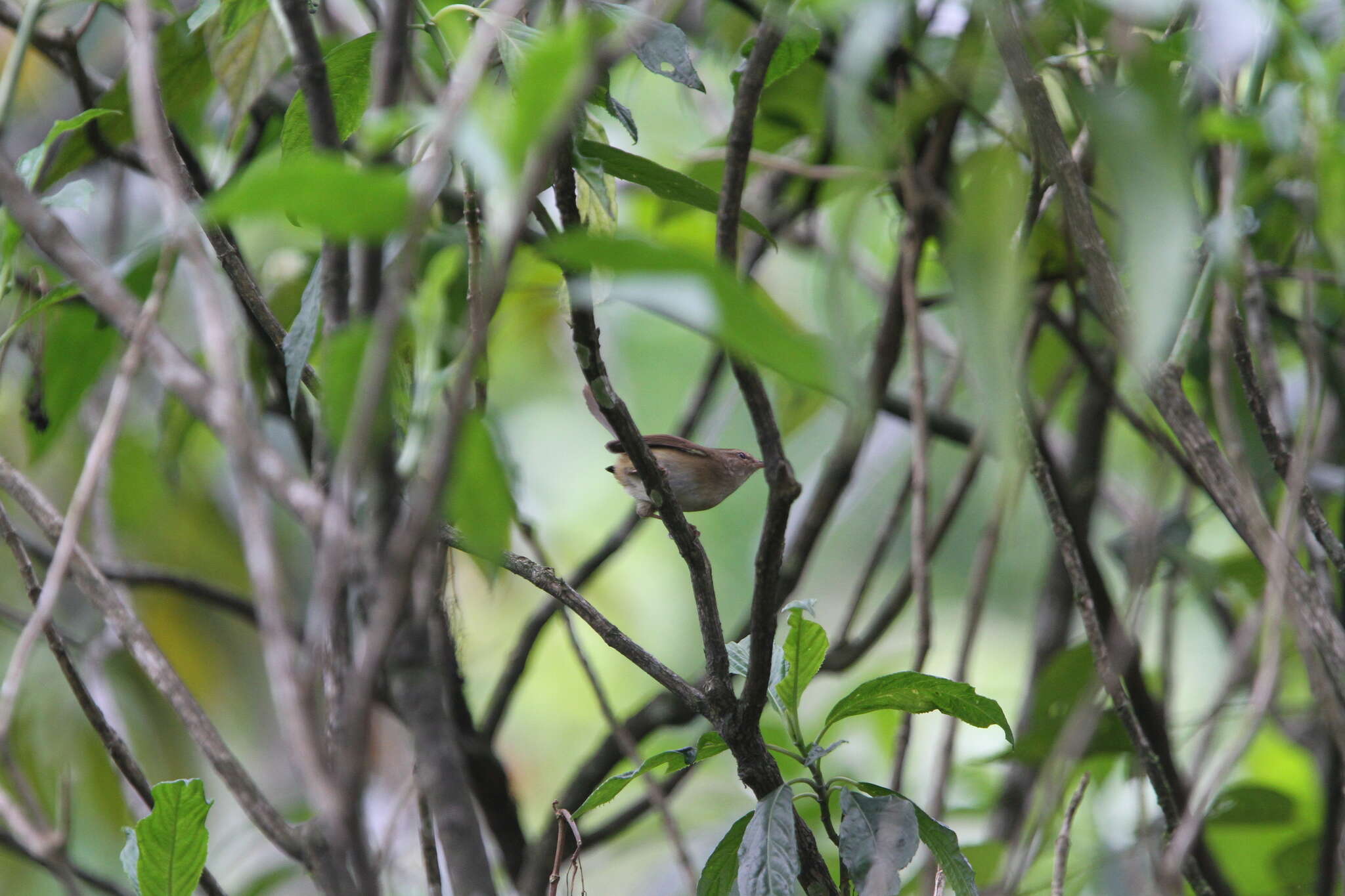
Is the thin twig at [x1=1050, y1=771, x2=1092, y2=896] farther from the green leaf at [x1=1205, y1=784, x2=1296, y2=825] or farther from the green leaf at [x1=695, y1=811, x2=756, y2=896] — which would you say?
the green leaf at [x1=1205, y1=784, x2=1296, y2=825]

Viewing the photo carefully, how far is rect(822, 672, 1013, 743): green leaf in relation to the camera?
1.14 metres

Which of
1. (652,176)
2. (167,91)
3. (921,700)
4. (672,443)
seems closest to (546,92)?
(652,176)

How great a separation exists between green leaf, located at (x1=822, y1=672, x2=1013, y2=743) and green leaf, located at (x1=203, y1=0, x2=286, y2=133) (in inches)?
47.5

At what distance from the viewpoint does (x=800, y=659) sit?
1.22 meters

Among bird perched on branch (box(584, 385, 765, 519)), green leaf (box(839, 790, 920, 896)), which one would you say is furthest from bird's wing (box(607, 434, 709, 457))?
green leaf (box(839, 790, 920, 896))

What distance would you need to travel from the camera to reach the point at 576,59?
20.4 inches

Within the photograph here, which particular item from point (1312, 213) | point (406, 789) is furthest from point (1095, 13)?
point (406, 789)

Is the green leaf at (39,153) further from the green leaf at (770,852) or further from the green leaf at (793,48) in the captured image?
the green leaf at (770,852)

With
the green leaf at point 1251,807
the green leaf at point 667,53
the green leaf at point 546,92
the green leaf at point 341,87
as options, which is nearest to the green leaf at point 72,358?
the green leaf at point 341,87

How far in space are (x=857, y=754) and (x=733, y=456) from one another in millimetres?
1425

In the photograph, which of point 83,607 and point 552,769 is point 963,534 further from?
point 83,607

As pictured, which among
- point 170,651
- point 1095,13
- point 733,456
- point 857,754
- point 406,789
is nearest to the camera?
point 406,789

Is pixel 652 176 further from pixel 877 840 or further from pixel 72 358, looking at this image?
pixel 72 358

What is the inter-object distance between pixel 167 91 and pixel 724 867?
1.43m
